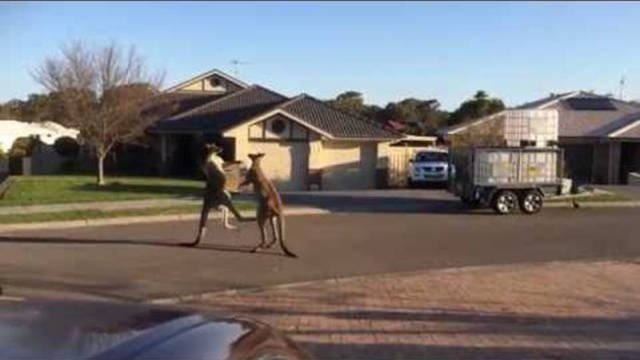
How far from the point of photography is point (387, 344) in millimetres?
9031

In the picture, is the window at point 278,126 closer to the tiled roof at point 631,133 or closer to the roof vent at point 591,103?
the tiled roof at point 631,133

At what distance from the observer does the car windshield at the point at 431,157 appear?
4544 centimetres

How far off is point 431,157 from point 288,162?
611 cm

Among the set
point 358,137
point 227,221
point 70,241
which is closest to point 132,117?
point 358,137

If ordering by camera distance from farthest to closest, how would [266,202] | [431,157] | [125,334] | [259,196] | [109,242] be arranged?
[431,157], [109,242], [259,196], [266,202], [125,334]

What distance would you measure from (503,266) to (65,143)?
4580 centimetres

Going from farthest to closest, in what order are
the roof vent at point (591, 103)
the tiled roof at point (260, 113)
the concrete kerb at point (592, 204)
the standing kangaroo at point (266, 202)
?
the roof vent at point (591, 103) → the tiled roof at point (260, 113) → the concrete kerb at point (592, 204) → the standing kangaroo at point (266, 202)

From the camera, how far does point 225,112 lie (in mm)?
52094

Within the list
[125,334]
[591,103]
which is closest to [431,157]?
[591,103]

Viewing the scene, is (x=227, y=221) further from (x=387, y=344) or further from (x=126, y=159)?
(x=126, y=159)

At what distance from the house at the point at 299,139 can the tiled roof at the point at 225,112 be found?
0.19 feet

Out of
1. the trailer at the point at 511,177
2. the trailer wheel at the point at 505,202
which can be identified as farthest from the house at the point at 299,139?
the trailer wheel at the point at 505,202

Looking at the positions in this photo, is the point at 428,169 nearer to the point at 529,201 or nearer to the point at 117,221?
the point at 529,201

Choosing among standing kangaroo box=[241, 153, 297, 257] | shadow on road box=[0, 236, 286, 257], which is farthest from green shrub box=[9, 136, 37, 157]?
standing kangaroo box=[241, 153, 297, 257]
